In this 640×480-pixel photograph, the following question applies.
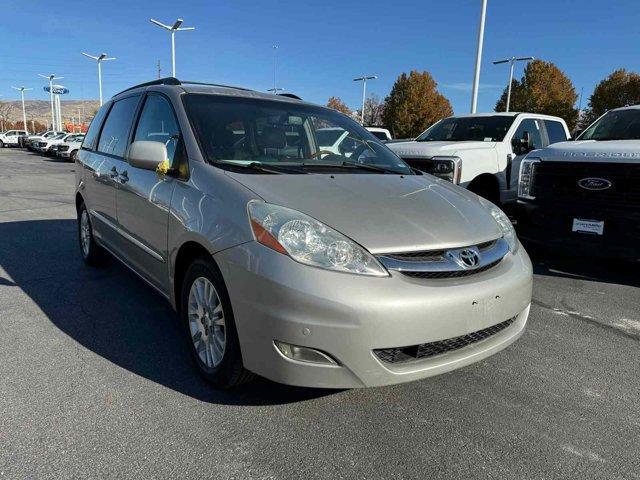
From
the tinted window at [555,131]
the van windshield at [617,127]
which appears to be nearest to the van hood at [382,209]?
the van windshield at [617,127]

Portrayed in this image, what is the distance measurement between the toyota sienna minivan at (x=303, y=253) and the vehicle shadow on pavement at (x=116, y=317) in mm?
217

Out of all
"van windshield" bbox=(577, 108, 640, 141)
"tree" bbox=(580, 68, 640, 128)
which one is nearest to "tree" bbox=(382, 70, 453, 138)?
"tree" bbox=(580, 68, 640, 128)

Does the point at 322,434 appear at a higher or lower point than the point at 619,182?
lower

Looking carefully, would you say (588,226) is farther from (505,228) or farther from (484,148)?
(484,148)

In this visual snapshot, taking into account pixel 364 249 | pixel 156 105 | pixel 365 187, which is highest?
pixel 156 105

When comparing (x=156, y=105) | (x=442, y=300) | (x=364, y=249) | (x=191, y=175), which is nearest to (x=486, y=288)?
(x=442, y=300)

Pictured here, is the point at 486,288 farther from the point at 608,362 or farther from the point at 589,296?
the point at 589,296

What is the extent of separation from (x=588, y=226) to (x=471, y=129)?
12.2 feet

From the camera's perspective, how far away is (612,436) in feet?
8.16

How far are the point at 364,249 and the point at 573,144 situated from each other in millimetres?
4516

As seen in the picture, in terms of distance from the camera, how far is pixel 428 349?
2424 mm

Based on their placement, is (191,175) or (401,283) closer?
(401,283)

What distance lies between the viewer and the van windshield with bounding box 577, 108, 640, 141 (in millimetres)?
6092

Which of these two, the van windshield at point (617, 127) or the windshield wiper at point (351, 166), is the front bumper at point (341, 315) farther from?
the van windshield at point (617, 127)
